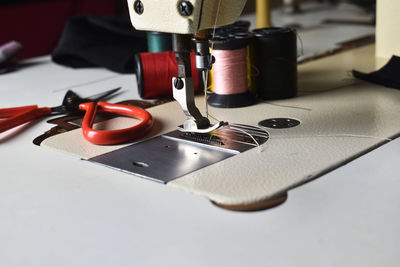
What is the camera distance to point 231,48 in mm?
1183

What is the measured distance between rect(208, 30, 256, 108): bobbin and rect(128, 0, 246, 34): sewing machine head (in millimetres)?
207

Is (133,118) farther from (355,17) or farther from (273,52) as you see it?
(355,17)

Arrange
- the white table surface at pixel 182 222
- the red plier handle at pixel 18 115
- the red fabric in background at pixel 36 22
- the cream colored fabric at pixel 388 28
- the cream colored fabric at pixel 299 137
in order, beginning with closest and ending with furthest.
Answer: the white table surface at pixel 182 222 → the cream colored fabric at pixel 299 137 → the red plier handle at pixel 18 115 → the cream colored fabric at pixel 388 28 → the red fabric in background at pixel 36 22

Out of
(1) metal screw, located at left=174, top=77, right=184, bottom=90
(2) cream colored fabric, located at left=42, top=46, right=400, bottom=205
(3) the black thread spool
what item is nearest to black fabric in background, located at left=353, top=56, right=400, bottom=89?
(2) cream colored fabric, located at left=42, top=46, right=400, bottom=205

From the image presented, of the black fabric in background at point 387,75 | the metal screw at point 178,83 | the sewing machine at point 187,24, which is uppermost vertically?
the sewing machine at point 187,24

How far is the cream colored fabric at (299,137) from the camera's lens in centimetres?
79

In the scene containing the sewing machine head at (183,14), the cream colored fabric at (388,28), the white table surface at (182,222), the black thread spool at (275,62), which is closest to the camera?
the white table surface at (182,222)

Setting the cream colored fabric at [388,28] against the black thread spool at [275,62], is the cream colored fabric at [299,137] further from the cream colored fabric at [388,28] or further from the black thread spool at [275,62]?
the cream colored fabric at [388,28]

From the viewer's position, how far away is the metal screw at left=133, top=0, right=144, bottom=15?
0.96 m

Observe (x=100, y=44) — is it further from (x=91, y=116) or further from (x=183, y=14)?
(x=183, y=14)

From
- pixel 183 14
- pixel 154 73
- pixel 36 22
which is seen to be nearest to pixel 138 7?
pixel 183 14

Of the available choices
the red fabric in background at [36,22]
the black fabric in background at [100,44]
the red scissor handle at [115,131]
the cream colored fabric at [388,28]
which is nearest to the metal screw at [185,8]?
the red scissor handle at [115,131]

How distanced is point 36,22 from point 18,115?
2.12m

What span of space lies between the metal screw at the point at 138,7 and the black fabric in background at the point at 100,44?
635mm
